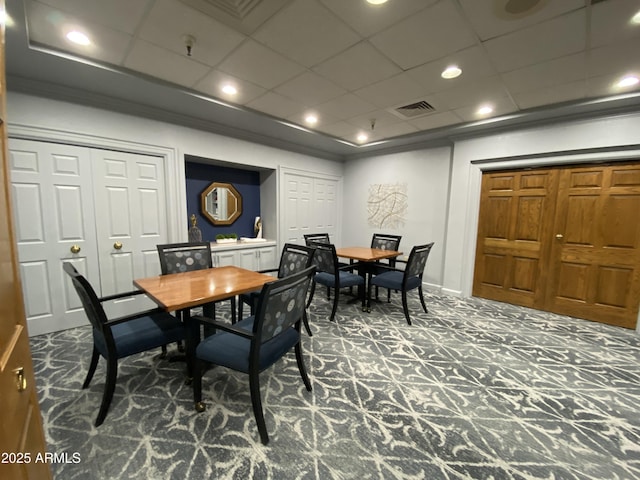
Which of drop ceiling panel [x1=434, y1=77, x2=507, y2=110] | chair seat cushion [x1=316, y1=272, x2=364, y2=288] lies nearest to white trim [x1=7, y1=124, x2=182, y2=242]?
chair seat cushion [x1=316, y1=272, x2=364, y2=288]

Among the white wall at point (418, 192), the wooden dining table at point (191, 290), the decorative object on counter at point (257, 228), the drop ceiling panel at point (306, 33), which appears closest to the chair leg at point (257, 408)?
the wooden dining table at point (191, 290)

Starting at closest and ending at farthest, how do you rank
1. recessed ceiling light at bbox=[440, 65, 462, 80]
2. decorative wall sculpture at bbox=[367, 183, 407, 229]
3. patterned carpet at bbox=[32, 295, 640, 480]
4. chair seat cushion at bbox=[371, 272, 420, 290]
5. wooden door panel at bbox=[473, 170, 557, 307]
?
1. patterned carpet at bbox=[32, 295, 640, 480]
2. recessed ceiling light at bbox=[440, 65, 462, 80]
3. chair seat cushion at bbox=[371, 272, 420, 290]
4. wooden door panel at bbox=[473, 170, 557, 307]
5. decorative wall sculpture at bbox=[367, 183, 407, 229]

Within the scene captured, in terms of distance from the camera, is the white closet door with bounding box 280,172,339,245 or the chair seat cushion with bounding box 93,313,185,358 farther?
the white closet door with bounding box 280,172,339,245

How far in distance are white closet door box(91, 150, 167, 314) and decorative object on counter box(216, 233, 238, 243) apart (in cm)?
90

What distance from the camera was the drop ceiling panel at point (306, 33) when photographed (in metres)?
1.63

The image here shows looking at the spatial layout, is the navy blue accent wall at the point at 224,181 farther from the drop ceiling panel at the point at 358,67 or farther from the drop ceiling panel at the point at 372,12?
the drop ceiling panel at the point at 372,12

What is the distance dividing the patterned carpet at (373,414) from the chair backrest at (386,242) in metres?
1.94

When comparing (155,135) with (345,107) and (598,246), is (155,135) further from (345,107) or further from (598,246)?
(598,246)

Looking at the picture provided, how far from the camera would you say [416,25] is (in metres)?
1.74

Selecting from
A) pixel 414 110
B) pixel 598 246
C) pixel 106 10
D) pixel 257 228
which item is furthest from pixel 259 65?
pixel 598 246

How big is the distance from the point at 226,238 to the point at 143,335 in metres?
2.58

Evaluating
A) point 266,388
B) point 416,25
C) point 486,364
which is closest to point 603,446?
point 486,364

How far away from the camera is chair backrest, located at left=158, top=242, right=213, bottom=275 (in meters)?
2.58

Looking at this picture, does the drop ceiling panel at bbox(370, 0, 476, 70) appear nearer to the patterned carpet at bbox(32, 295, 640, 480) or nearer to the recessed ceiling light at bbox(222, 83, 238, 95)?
the recessed ceiling light at bbox(222, 83, 238, 95)
